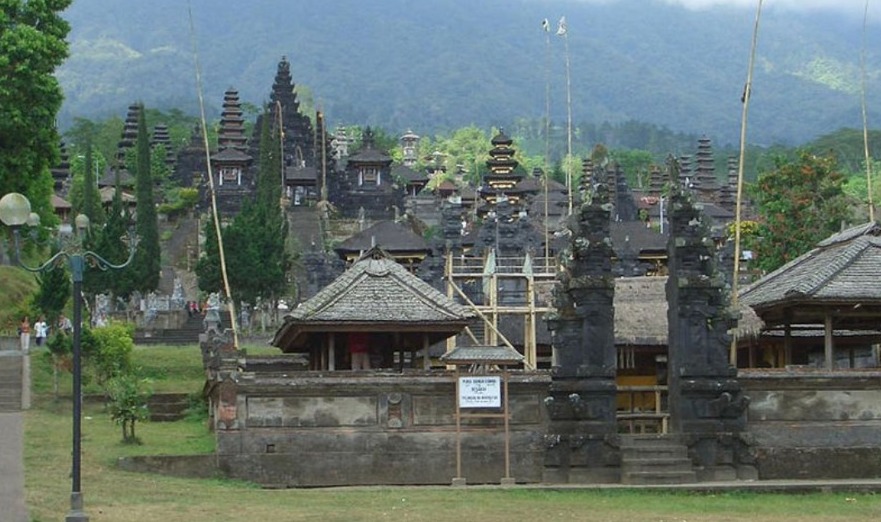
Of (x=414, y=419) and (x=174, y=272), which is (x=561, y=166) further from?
(x=414, y=419)

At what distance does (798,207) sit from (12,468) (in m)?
50.1

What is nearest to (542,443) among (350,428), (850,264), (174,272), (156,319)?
(350,428)

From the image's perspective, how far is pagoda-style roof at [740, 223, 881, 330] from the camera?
3625 cm

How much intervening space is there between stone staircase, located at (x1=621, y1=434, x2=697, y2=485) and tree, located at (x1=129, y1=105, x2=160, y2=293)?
45.0 meters

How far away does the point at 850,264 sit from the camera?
123 feet

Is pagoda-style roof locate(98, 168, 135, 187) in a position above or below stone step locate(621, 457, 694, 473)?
above

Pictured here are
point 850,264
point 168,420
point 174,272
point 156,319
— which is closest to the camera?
point 850,264

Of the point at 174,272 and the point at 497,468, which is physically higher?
the point at 174,272

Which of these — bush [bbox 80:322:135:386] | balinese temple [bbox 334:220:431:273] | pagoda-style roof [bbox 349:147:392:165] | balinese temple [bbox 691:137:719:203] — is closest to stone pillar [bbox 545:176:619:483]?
bush [bbox 80:322:135:386]

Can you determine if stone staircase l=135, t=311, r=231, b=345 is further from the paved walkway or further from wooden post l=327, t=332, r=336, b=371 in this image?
wooden post l=327, t=332, r=336, b=371

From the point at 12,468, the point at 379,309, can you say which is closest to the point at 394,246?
the point at 379,309

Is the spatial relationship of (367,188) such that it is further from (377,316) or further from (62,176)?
(377,316)

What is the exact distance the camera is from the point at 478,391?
3272 cm

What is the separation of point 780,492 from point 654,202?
355ft
